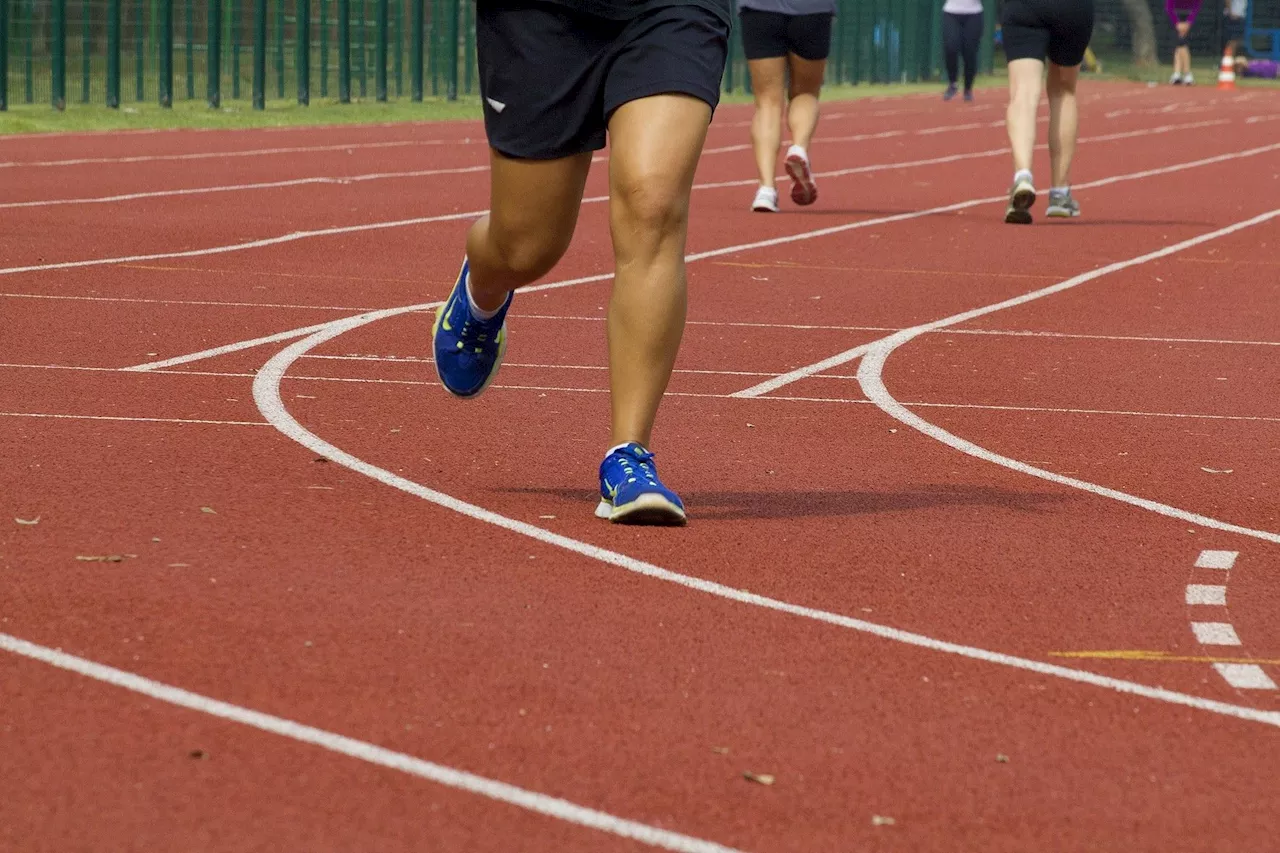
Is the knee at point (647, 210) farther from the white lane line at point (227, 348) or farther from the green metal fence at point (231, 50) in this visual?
the green metal fence at point (231, 50)

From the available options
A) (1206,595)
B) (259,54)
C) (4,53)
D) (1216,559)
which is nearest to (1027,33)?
(1216,559)

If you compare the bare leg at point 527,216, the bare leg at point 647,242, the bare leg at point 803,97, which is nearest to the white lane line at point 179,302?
the bare leg at point 527,216

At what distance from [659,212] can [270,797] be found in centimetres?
239

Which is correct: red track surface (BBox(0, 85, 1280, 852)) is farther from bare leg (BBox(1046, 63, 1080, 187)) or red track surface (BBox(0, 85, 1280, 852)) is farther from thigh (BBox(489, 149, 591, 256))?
bare leg (BBox(1046, 63, 1080, 187))

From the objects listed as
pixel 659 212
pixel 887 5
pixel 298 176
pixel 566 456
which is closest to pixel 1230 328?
pixel 566 456

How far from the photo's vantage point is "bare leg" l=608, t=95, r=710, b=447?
227 inches

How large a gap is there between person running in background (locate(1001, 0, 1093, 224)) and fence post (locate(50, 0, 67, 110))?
42.5 ft

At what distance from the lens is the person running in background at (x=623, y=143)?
A: 5.77 metres

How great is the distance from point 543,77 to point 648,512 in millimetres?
1011

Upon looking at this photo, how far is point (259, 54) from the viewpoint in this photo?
96.1 feet

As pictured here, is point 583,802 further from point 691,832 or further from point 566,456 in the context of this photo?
point 566,456

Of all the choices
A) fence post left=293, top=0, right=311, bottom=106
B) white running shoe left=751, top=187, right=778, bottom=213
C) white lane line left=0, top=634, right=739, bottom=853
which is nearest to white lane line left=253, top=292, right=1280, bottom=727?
white lane line left=0, top=634, right=739, bottom=853

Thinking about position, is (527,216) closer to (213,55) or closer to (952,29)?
(213,55)

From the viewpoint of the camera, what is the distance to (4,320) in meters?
9.34
